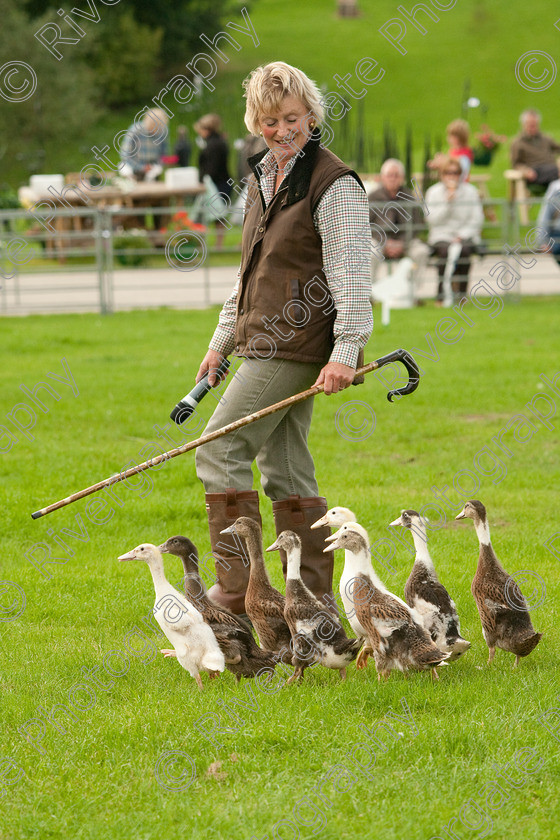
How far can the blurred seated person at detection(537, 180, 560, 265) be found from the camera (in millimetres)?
16672

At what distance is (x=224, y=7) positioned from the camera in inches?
1834

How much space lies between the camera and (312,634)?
4379 millimetres

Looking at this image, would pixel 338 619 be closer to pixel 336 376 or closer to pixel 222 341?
pixel 336 376

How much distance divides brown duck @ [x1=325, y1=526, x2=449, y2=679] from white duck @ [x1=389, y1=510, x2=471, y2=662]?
0.55 ft

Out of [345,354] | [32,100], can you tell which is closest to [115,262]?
[32,100]

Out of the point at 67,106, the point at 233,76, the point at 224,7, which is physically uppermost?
the point at 224,7

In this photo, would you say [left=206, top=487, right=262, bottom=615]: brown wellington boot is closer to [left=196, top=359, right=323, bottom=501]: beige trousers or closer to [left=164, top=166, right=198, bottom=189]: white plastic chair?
[left=196, top=359, right=323, bottom=501]: beige trousers

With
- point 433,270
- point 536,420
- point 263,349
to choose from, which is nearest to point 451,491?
point 536,420

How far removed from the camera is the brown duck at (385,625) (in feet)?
14.3

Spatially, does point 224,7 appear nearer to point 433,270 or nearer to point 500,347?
point 433,270

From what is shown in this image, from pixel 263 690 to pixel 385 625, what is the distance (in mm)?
533

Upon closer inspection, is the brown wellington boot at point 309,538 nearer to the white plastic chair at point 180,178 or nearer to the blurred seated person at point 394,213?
the blurred seated person at point 394,213

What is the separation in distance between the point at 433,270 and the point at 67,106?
20.3m
